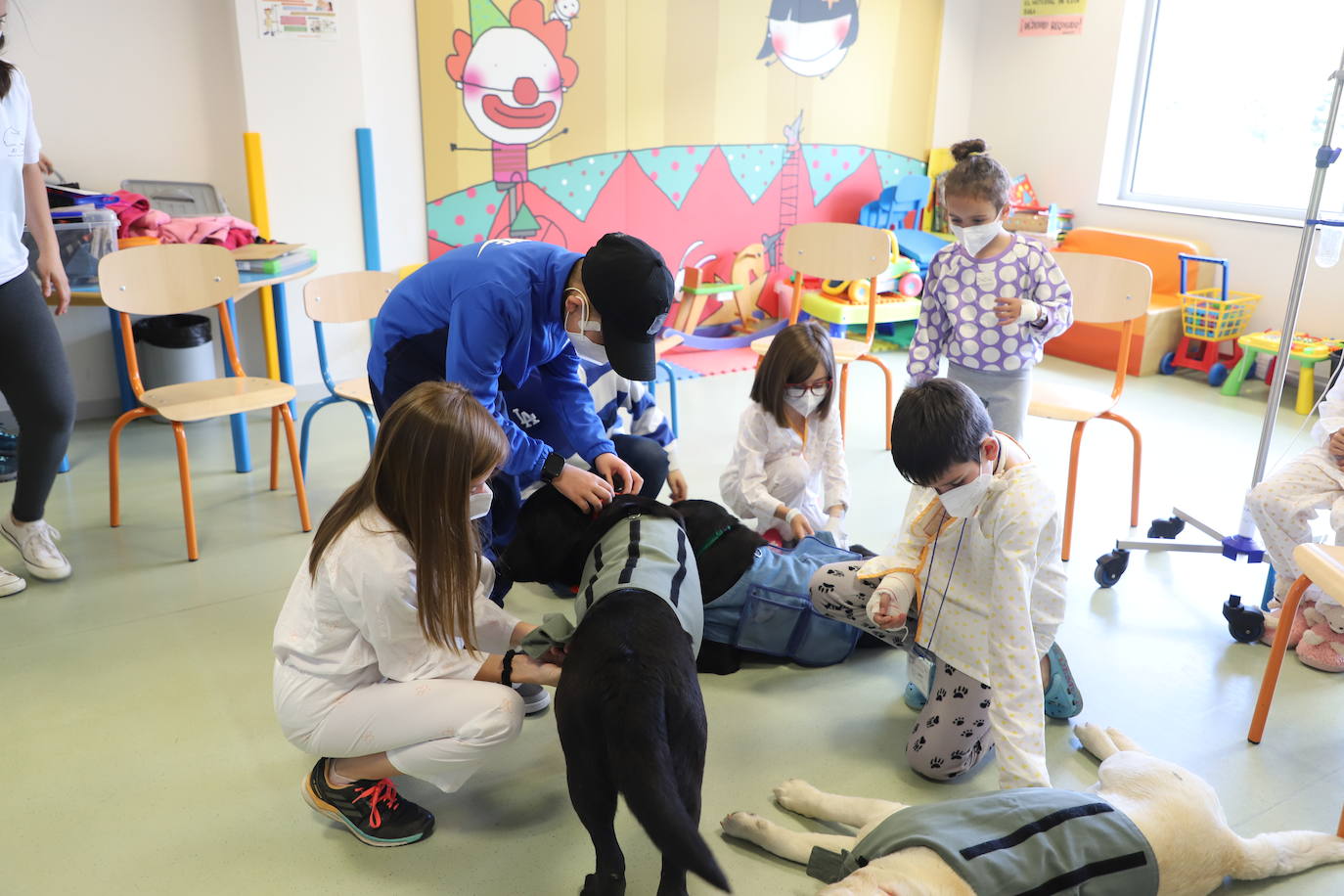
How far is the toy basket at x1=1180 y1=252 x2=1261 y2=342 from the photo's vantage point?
4.68m

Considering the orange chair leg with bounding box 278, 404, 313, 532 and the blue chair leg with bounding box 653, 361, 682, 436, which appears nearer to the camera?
the orange chair leg with bounding box 278, 404, 313, 532

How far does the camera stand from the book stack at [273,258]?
3.36m

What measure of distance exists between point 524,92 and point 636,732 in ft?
12.3

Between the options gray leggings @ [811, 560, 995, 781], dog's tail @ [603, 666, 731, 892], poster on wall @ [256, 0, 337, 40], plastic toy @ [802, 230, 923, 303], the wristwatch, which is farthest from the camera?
plastic toy @ [802, 230, 923, 303]

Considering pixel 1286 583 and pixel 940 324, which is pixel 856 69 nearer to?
pixel 940 324

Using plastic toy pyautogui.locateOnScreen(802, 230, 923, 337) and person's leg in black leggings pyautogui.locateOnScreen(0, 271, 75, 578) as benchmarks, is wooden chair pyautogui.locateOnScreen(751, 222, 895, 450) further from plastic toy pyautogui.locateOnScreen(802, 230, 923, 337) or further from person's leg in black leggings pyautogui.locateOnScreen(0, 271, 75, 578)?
person's leg in black leggings pyautogui.locateOnScreen(0, 271, 75, 578)

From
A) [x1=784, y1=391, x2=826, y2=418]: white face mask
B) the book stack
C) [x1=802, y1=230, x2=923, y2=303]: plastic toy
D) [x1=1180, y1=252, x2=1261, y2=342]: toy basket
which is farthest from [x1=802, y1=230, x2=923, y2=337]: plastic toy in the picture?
the book stack

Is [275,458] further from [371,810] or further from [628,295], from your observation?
[628,295]

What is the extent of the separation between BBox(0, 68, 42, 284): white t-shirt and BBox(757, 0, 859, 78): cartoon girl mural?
357cm

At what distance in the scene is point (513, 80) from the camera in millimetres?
4488

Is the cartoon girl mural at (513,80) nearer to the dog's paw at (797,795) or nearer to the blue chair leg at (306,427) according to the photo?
the blue chair leg at (306,427)

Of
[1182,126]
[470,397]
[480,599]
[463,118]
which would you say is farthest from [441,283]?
[1182,126]

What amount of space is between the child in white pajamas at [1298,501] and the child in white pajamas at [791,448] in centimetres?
104

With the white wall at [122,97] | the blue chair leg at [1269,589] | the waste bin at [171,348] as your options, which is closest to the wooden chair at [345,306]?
the waste bin at [171,348]
